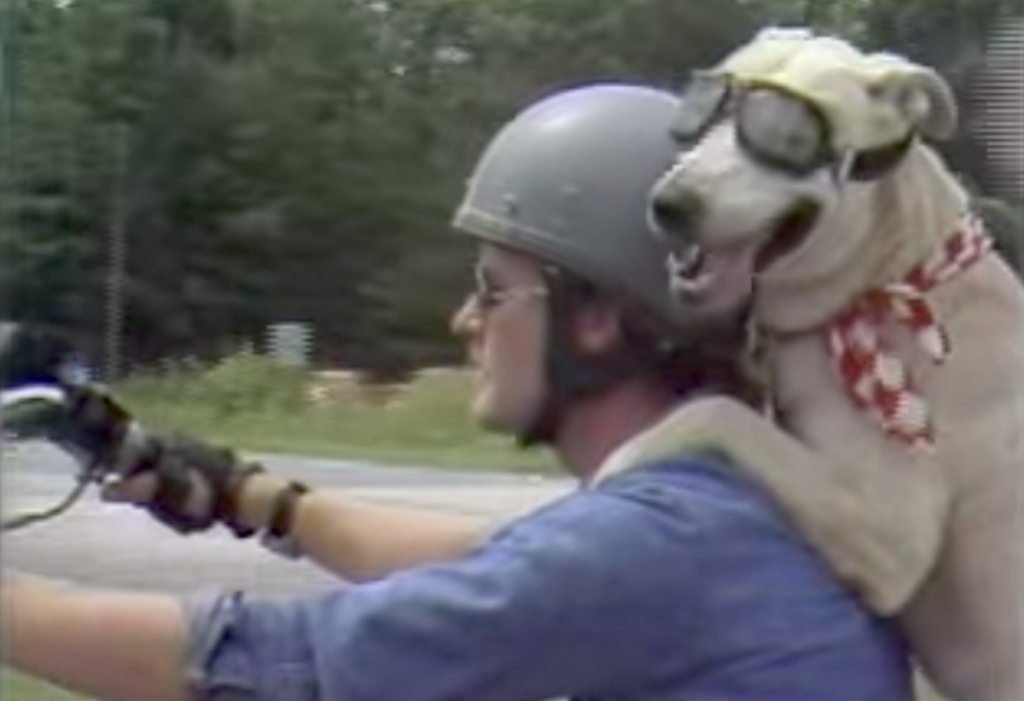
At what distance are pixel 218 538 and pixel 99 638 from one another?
0.68 metres

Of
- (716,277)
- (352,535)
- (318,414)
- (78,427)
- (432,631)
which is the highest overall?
(716,277)

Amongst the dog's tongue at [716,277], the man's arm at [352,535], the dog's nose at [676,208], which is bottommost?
the man's arm at [352,535]

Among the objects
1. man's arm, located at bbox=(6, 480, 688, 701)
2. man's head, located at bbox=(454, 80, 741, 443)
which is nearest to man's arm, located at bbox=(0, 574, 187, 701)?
man's arm, located at bbox=(6, 480, 688, 701)

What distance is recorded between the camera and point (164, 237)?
7.38 ft

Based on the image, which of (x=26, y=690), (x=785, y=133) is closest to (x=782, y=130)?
(x=785, y=133)

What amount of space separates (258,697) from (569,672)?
0.16m

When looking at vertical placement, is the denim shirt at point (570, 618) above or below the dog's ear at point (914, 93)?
below

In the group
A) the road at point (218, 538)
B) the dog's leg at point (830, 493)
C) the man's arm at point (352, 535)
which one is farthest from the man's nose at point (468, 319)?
the road at point (218, 538)

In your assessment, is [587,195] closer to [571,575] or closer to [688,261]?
[688,261]

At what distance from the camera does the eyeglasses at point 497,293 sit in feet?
5.12

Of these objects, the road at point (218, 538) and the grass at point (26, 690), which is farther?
the road at point (218, 538)

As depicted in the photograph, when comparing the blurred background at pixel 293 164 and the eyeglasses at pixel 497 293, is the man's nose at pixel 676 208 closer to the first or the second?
the eyeglasses at pixel 497 293

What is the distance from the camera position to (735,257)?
1.51 meters

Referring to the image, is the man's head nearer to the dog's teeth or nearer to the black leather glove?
the dog's teeth
